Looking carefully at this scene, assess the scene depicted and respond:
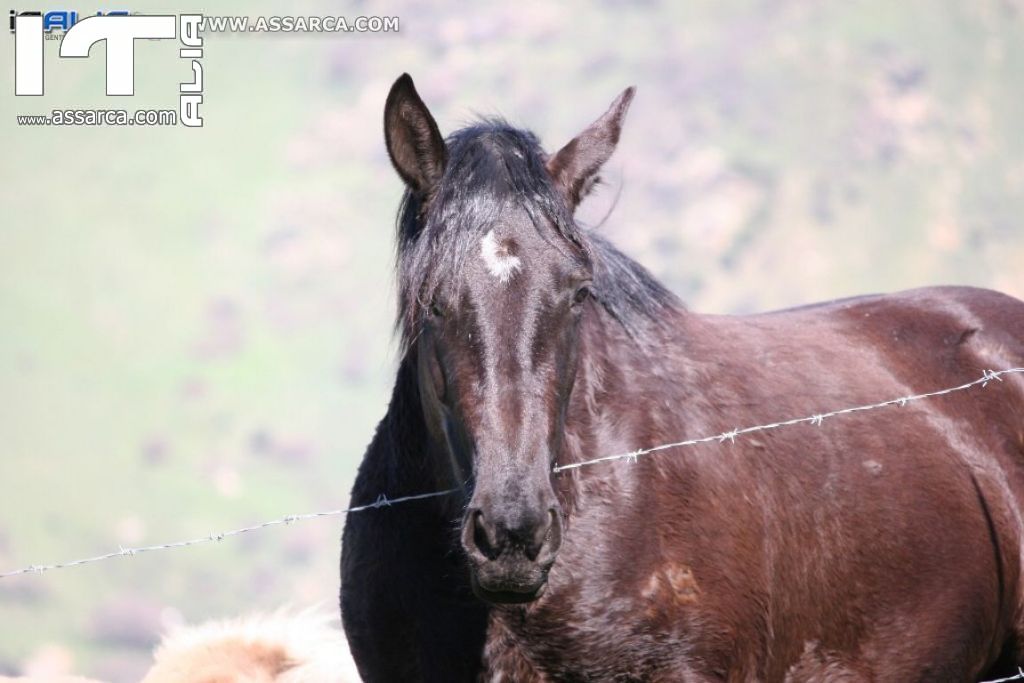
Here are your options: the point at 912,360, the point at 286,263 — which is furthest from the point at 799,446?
the point at 286,263

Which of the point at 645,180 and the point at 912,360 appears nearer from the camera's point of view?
the point at 912,360

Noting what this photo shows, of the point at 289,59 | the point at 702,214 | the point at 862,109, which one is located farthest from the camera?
the point at 289,59

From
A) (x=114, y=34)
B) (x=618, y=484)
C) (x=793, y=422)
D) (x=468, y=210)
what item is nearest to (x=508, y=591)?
(x=618, y=484)

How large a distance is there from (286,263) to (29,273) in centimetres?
1626

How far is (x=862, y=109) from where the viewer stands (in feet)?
285

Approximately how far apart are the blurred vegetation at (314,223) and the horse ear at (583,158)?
5166 cm

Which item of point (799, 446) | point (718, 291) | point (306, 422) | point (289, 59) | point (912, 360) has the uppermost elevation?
point (289, 59)

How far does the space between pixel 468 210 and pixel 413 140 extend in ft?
1.22

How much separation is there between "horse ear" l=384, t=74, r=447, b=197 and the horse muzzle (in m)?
1.29

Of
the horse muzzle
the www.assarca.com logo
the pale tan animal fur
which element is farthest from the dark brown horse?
the www.assarca.com logo

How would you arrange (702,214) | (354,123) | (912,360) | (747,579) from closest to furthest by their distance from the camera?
(747,579)
(912,360)
(702,214)
(354,123)

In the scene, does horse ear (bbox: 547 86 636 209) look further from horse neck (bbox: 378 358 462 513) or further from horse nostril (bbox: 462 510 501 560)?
horse nostril (bbox: 462 510 501 560)

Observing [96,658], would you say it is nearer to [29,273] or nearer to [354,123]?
[29,273]

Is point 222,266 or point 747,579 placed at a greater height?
point 222,266
